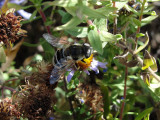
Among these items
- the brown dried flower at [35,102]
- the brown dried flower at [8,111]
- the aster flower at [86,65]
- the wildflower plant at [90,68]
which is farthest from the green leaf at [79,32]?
the brown dried flower at [8,111]

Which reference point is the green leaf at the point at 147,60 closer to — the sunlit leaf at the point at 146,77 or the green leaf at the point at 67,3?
the sunlit leaf at the point at 146,77

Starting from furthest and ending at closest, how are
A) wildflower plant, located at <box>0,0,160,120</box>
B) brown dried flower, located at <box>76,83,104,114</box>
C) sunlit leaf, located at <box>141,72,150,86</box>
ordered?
brown dried flower, located at <box>76,83,104,114</box> < sunlit leaf, located at <box>141,72,150,86</box> < wildflower plant, located at <box>0,0,160,120</box>

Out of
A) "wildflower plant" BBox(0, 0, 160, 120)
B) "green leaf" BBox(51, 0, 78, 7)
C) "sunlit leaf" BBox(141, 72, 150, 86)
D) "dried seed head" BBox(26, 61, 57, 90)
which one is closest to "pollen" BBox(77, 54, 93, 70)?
"wildflower plant" BBox(0, 0, 160, 120)

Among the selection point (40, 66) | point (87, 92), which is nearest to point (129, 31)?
point (87, 92)

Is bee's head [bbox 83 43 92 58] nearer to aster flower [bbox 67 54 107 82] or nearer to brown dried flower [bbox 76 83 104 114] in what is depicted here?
aster flower [bbox 67 54 107 82]

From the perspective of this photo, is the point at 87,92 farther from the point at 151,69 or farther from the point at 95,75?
the point at 151,69

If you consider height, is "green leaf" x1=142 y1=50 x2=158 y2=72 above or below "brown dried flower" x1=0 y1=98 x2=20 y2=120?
above
